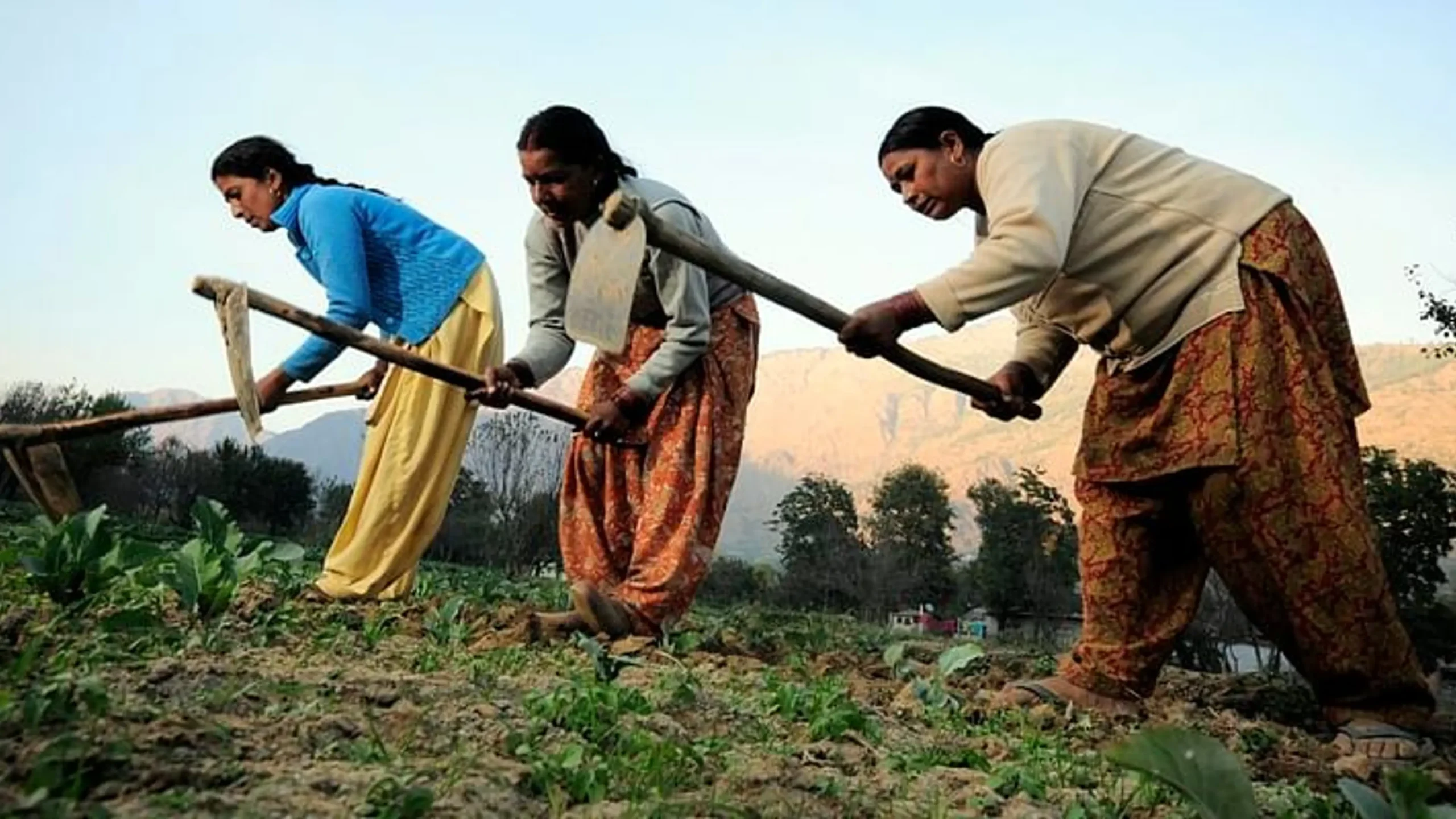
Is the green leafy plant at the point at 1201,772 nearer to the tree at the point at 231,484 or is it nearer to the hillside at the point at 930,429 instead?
the tree at the point at 231,484

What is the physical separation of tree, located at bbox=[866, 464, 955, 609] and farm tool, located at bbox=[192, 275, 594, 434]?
18939mm

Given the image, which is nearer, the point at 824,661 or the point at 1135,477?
the point at 1135,477

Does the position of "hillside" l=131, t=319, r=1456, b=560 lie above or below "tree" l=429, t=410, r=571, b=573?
above

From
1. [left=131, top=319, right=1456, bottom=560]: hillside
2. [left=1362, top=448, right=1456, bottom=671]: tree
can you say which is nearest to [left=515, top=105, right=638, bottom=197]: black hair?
[left=1362, top=448, right=1456, bottom=671]: tree

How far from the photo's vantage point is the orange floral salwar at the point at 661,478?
144 inches

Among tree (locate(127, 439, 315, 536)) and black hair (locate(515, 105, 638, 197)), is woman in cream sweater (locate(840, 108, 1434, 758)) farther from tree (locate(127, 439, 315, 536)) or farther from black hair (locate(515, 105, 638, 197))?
tree (locate(127, 439, 315, 536))

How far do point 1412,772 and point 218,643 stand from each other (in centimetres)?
228

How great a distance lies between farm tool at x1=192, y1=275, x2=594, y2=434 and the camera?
3.60m

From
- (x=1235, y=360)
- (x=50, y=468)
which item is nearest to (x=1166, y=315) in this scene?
(x=1235, y=360)

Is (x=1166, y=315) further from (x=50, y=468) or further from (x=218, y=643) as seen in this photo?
(x=50, y=468)

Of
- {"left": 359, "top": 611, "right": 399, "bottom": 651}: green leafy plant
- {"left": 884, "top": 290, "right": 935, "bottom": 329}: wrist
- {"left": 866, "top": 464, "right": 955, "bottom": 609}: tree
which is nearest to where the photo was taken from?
{"left": 884, "top": 290, "right": 935, "bottom": 329}: wrist

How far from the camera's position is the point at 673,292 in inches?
144

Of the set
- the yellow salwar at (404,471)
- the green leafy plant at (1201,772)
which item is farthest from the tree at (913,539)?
the green leafy plant at (1201,772)

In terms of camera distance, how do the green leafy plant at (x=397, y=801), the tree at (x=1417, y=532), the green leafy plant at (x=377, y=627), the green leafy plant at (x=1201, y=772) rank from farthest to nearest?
the tree at (x=1417, y=532), the green leafy plant at (x=377, y=627), the green leafy plant at (x=1201, y=772), the green leafy plant at (x=397, y=801)
